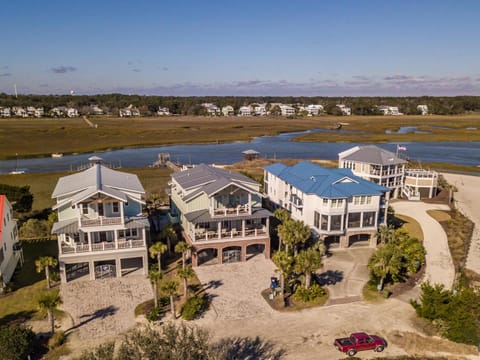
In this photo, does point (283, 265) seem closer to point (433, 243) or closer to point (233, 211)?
point (233, 211)

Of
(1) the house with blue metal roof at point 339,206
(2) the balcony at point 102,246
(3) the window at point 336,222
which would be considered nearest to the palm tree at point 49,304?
(2) the balcony at point 102,246

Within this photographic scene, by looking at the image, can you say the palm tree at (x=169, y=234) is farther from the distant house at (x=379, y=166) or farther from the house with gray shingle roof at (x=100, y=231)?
the distant house at (x=379, y=166)

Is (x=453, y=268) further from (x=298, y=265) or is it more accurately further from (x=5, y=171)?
(x=5, y=171)

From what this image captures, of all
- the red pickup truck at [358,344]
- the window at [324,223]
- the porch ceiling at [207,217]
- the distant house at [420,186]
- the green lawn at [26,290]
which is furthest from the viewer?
the distant house at [420,186]

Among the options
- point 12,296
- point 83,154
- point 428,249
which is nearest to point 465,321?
point 428,249

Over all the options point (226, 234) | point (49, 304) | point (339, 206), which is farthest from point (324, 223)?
point (49, 304)
